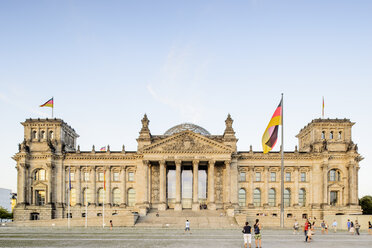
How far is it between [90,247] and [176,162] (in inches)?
1858

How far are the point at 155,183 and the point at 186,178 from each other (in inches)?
277

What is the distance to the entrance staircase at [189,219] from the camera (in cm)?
6283

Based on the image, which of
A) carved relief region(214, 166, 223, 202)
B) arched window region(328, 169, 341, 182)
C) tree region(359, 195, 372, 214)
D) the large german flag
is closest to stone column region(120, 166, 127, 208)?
carved relief region(214, 166, 223, 202)

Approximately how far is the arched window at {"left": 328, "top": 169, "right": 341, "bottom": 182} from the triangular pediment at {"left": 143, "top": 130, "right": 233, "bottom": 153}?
23.3 metres

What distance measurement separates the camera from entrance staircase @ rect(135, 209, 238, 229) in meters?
62.8

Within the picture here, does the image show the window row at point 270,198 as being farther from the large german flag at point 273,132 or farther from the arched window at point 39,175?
the large german flag at point 273,132

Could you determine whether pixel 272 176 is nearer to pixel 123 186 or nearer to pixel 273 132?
pixel 123 186

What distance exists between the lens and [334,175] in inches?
A: 3324

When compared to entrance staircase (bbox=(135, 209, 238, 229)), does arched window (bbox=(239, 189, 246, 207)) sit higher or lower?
higher

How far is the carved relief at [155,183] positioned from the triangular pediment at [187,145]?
7.18 meters

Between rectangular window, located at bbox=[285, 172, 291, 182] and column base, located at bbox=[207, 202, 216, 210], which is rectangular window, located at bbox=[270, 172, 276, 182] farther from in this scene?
column base, located at bbox=[207, 202, 216, 210]

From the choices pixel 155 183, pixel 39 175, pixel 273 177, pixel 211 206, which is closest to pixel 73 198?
pixel 39 175

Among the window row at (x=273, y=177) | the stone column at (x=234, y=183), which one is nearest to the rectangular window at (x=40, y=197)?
the stone column at (x=234, y=183)

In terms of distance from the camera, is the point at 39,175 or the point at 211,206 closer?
the point at 211,206
